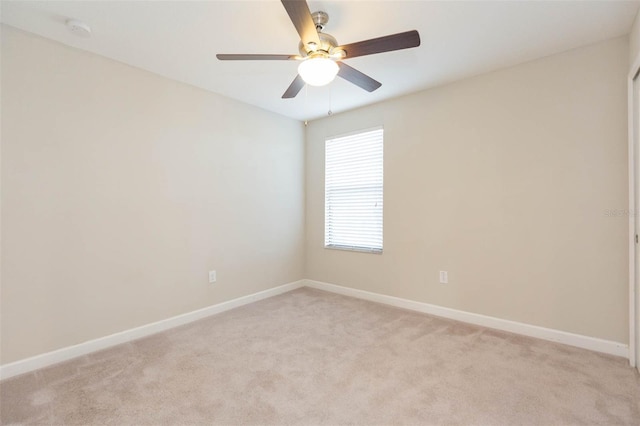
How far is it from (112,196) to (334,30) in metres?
2.28

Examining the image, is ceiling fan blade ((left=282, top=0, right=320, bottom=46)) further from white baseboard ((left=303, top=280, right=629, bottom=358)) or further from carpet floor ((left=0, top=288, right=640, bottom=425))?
white baseboard ((left=303, top=280, right=629, bottom=358))

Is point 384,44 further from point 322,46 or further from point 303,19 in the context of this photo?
point 303,19

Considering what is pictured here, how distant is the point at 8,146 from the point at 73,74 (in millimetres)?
728

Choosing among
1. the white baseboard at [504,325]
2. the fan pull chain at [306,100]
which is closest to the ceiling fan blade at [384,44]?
the fan pull chain at [306,100]

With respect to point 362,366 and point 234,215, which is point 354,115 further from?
point 362,366

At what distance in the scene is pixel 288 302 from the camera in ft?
12.2

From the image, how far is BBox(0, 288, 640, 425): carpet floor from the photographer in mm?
1695

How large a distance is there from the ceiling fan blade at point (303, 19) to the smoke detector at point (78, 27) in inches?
63.6

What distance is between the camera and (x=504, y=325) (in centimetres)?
281

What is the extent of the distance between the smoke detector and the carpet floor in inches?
96.5

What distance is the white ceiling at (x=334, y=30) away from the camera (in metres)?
1.95

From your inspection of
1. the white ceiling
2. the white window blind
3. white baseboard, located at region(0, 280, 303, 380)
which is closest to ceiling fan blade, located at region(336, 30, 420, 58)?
the white ceiling

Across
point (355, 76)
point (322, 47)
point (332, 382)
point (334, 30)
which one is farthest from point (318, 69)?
point (332, 382)

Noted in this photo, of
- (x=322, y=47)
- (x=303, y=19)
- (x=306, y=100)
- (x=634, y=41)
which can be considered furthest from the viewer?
(x=306, y=100)
